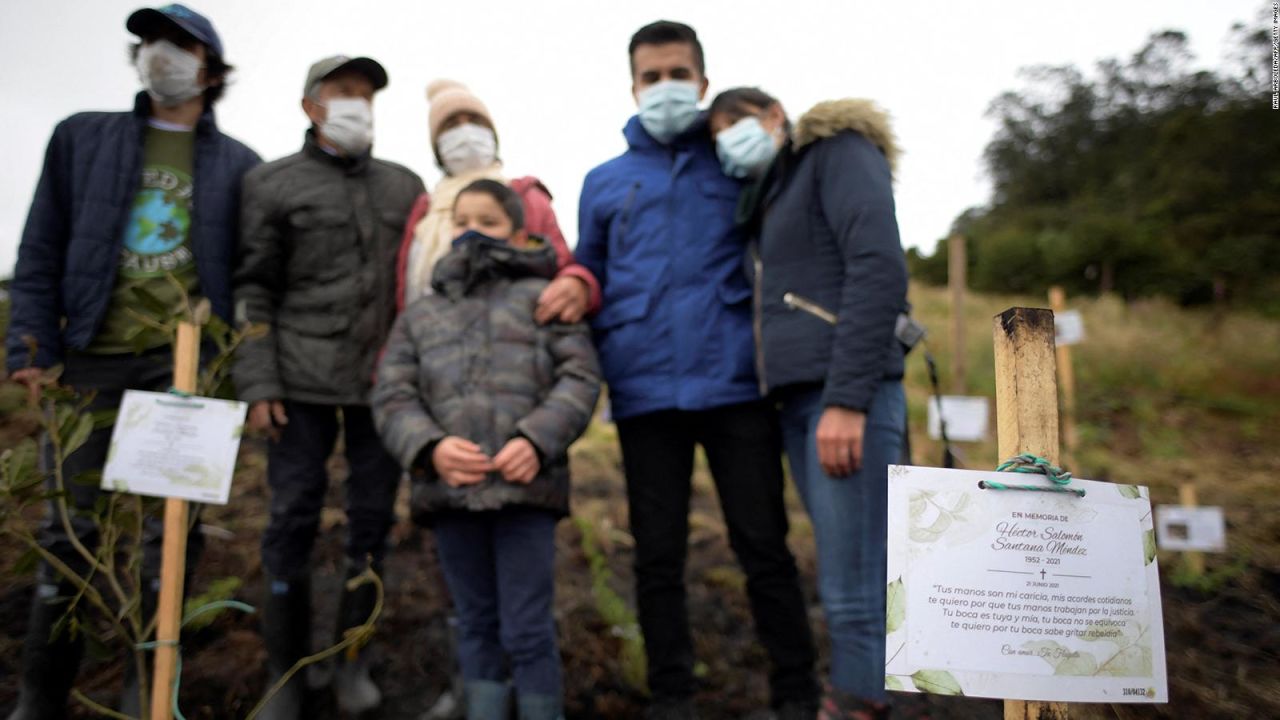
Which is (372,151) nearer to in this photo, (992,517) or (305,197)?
(305,197)

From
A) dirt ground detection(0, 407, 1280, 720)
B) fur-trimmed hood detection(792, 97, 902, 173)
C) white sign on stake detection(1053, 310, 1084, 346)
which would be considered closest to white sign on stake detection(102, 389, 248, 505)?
dirt ground detection(0, 407, 1280, 720)

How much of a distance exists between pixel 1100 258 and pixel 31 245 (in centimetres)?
2383

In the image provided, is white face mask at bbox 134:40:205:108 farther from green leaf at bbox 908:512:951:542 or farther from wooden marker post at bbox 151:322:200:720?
green leaf at bbox 908:512:951:542

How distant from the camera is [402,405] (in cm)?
205

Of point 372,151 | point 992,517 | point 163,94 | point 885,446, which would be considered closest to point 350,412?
point 372,151

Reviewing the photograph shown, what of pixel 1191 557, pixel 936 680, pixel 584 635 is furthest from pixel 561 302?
pixel 1191 557

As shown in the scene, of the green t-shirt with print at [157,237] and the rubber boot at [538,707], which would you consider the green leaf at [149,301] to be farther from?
the rubber boot at [538,707]

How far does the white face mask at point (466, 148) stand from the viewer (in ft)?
8.50

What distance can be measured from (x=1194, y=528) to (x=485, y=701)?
3930mm

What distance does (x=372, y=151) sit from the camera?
2.62m

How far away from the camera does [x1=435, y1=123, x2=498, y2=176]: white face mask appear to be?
259cm

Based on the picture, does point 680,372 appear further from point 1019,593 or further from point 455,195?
point 1019,593

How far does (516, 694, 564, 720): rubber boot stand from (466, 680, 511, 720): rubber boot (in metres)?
0.11

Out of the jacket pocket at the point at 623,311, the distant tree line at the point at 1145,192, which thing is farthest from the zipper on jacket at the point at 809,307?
the distant tree line at the point at 1145,192
